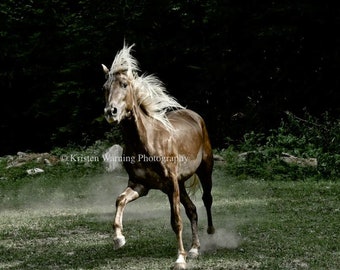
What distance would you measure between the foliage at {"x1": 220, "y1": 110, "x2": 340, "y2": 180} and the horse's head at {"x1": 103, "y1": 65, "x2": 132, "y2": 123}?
366 inches

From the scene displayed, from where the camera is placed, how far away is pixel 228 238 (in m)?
9.87

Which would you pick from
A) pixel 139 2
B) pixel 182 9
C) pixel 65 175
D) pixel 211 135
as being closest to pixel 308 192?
pixel 65 175

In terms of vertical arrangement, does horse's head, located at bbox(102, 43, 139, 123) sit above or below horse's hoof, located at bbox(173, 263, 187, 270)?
above

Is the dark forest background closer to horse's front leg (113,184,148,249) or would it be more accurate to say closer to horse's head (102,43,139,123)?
horse's front leg (113,184,148,249)

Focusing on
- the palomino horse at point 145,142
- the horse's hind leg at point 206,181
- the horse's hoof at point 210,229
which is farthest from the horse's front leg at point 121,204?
the horse's hoof at point 210,229

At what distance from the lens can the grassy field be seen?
853 centimetres

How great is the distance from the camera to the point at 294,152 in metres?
18.1

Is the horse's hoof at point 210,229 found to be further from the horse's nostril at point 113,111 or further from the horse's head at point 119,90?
the horse's nostril at point 113,111

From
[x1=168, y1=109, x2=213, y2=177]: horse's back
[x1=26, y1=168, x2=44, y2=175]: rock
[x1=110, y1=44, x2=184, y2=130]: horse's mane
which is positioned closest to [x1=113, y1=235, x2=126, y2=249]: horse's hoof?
[x1=168, y1=109, x2=213, y2=177]: horse's back

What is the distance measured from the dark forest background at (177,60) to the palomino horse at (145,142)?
12681 mm

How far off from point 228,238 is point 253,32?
14319mm

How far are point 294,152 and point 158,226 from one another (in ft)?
24.8

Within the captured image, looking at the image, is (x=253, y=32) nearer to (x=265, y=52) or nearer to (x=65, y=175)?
(x=265, y=52)

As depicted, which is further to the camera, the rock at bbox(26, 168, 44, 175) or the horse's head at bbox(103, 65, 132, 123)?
the rock at bbox(26, 168, 44, 175)
